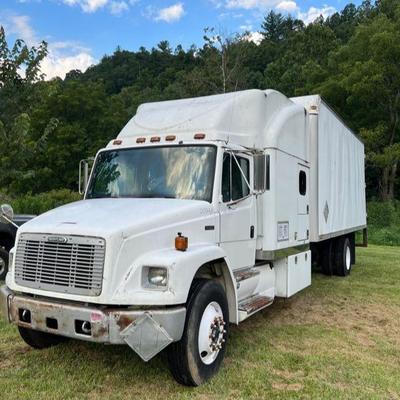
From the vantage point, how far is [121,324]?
402cm

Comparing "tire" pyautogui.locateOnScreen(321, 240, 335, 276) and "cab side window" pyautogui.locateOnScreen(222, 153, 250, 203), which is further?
"tire" pyautogui.locateOnScreen(321, 240, 335, 276)

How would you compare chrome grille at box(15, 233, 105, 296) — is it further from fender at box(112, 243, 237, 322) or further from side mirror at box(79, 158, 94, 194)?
side mirror at box(79, 158, 94, 194)

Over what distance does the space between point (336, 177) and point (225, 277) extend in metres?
5.07

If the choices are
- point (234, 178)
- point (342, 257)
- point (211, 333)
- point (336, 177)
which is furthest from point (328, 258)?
point (211, 333)

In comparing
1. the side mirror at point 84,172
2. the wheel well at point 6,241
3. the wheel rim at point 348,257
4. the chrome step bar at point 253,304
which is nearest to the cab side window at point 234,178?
the chrome step bar at point 253,304

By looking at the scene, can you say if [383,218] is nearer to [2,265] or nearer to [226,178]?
[2,265]

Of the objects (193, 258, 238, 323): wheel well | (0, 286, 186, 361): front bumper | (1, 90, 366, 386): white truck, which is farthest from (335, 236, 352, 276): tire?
(0, 286, 186, 361): front bumper

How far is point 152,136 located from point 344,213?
5.74 m

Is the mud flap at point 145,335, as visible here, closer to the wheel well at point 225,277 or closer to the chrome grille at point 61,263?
the chrome grille at point 61,263

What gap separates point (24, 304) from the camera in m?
4.43

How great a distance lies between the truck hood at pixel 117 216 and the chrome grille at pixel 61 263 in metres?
0.09

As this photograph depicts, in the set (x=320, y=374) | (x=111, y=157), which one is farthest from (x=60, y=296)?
(x=320, y=374)

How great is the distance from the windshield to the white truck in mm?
15

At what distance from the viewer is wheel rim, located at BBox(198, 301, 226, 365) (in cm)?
459
